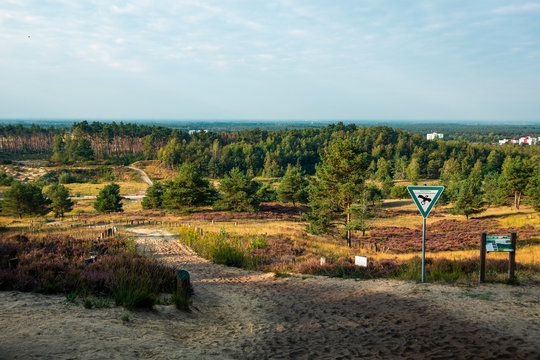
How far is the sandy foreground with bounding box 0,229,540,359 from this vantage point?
230 inches

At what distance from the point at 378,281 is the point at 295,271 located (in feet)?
12.0

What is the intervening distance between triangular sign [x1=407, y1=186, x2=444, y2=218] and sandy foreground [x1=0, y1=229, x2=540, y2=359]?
234 cm

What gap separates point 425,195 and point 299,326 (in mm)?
5633

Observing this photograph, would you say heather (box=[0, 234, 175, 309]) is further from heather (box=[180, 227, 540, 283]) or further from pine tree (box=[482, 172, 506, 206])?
pine tree (box=[482, 172, 506, 206])

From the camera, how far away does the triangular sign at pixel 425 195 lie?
10297 mm

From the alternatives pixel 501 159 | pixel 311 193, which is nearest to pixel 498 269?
pixel 311 193

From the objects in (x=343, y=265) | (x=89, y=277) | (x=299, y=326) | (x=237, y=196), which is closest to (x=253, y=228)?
(x=237, y=196)

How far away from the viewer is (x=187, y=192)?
4638cm

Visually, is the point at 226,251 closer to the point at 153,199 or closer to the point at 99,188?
the point at 153,199

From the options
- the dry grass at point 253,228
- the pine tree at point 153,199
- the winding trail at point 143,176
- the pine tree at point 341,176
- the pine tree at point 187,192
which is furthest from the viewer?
the winding trail at point 143,176

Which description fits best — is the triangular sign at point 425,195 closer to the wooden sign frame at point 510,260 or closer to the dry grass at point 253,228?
the wooden sign frame at point 510,260

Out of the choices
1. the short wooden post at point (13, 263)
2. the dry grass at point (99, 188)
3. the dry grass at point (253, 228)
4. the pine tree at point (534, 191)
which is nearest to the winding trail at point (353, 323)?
the short wooden post at point (13, 263)

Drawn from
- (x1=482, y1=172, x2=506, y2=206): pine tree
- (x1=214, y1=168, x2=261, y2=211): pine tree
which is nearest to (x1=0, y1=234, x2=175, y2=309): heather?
(x1=214, y1=168, x2=261, y2=211): pine tree

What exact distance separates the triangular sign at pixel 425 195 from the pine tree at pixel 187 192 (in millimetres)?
38538
